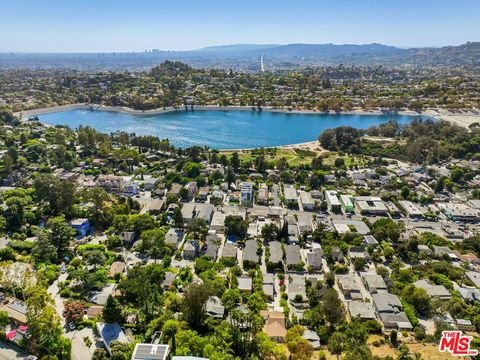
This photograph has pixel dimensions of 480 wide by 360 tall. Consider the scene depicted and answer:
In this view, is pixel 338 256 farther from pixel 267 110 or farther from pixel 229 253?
pixel 267 110

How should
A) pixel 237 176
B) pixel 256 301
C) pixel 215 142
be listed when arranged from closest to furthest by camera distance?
pixel 256 301 → pixel 237 176 → pixel 215 142

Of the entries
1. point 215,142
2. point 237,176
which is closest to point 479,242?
point 237,176

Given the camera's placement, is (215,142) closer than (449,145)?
No

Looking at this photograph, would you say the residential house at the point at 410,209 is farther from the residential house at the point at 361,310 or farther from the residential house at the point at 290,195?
the residential house at the point at 361,310

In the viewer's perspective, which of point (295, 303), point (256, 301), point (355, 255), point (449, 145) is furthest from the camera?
point (449, 145)

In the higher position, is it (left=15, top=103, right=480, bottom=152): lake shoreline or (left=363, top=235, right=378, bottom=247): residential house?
(left=15, top=103, right=480, bottom=152): lake shoreline

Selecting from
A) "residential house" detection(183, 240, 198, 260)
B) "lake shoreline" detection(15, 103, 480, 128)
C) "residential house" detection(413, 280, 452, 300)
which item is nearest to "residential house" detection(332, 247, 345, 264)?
"residential house" detection(413, 280, 452, 300)

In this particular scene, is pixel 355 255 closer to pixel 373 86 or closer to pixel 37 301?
pixel 37 301

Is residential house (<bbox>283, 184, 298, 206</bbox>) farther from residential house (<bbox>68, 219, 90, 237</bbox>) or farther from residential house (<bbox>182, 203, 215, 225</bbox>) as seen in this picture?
residential house (<bbox>68, 219, 90, 237</bbox>)

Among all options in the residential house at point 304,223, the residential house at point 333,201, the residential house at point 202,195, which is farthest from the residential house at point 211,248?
the residential house at point 333,201
